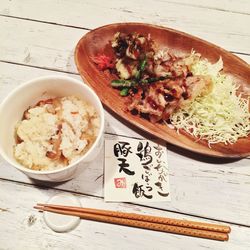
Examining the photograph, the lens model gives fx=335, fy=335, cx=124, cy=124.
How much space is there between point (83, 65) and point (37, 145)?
44 cm

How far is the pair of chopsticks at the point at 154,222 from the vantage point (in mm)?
1164

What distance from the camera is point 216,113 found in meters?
1.42

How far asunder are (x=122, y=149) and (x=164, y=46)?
54 centimetres

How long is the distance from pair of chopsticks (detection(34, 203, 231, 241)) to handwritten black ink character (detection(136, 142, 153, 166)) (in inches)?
8.5

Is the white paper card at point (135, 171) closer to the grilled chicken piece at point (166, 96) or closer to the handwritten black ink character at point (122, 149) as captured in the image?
the handwritten black ink character at point (122, 149)

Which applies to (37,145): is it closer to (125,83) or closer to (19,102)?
(19,102)

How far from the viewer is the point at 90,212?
3.88 ft

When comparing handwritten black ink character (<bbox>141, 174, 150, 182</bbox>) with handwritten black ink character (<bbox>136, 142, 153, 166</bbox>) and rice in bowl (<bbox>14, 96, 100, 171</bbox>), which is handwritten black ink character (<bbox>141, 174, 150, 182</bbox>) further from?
rice in bowl (<bbox>14, 96, 100, 171</bbox>)

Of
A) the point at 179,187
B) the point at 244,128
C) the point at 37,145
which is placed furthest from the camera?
the point at 244,128

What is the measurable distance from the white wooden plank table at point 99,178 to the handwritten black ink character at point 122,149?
50mm

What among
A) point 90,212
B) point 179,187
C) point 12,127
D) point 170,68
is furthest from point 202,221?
point 12,127

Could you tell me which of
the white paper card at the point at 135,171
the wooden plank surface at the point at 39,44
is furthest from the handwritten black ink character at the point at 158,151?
the wooden plank surface at the point at 39,44

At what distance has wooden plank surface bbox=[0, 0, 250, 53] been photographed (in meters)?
1.70

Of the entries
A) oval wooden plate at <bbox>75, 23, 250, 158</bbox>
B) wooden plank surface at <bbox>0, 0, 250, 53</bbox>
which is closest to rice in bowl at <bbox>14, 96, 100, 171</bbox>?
oval wooden plate at <bbox>75, 23, 250, 158</bbox>
